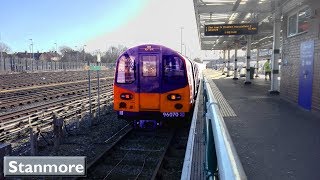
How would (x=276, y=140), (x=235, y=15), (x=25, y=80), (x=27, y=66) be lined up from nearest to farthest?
(x=276, y=140), (x=235, y=15), (x=25, y=80), (x=27, y=66)

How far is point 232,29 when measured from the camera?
57.6 ft

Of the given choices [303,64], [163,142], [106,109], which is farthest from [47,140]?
[303,64]

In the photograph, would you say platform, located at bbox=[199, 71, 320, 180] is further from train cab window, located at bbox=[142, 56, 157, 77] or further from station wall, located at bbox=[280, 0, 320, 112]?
train cab window, located at bbox=[142, 56, 157, 77]

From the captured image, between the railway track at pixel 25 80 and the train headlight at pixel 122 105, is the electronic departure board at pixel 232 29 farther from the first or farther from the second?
the railway track at pixel 25 80

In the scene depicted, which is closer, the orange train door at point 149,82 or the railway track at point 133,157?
the railway track at point 133,157

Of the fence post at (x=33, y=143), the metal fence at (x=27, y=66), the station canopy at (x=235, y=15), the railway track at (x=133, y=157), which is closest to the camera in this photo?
the railway track at (x=133, y=157)

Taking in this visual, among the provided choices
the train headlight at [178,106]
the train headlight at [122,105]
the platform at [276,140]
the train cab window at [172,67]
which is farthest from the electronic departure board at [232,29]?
the train headlight at [122,105]

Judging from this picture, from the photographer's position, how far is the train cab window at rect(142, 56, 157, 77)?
1066 cm

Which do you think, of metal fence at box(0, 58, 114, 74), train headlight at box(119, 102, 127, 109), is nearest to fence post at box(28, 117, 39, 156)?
train headlight at box(119, 102, 127, 109)

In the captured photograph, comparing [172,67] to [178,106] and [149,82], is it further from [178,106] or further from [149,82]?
[178,106]

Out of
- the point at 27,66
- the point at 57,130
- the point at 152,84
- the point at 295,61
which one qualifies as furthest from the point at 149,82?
the point at 27,66

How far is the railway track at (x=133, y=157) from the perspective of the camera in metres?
7.32

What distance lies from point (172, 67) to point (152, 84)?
856mm

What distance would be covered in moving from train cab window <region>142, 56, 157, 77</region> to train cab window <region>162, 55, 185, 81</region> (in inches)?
12.6
